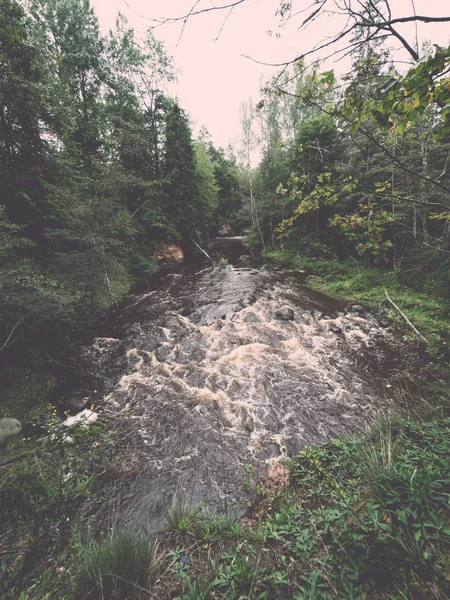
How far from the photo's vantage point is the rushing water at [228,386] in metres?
3.23

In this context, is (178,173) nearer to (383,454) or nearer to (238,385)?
(238,385)

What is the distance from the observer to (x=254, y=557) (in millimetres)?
1859

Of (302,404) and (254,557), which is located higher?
(254,557)

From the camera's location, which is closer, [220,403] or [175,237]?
[220,403]

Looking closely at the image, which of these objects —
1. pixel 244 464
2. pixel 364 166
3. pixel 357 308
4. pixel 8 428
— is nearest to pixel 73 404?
pixel 8 428

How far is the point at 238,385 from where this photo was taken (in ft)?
16.2

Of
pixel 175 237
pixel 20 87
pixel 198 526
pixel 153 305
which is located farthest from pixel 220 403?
pixel 175 237

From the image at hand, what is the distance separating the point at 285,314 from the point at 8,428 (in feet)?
23.4

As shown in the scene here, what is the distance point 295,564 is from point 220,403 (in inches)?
111

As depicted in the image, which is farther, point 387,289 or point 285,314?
point 387,289

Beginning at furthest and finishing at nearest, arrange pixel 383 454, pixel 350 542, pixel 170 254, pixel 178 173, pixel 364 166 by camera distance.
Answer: pixel 178 173
pixel 170 254
pixel 364 166
pixel 383 454
pixel 350 542

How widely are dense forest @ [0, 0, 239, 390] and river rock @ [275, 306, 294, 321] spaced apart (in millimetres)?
5704

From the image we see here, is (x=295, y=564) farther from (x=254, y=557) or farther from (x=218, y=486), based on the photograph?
(x=218, y=486)

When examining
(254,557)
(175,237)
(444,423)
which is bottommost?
(254,557)
